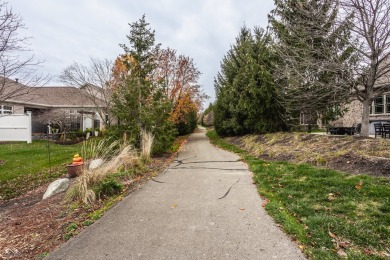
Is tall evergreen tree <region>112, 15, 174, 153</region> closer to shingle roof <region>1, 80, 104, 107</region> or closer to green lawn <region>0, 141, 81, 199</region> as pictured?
green lawn <region>0, 141, 81, 199</region>

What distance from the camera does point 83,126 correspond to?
25.2m

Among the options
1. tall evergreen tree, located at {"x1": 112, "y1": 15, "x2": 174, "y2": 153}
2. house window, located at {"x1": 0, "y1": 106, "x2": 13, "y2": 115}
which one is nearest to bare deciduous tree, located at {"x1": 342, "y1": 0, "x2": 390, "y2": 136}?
tall evergreen tree, located at {"x1": 112, "y1": 15, "x2": 174, "y2": 153}

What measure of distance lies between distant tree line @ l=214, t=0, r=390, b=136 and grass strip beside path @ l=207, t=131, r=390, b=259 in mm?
4579

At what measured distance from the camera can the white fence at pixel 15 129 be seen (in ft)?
55.1

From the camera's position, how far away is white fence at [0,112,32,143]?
16797 mm

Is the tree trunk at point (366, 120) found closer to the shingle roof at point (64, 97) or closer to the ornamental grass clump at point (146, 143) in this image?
the ornamental grass clump at point (146, 143)

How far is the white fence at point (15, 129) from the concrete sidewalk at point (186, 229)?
A: 15.4 m

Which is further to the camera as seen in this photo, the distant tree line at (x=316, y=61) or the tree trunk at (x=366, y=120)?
the tree trunk at (x=366, y=120)

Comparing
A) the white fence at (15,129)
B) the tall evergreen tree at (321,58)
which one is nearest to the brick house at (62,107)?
the white fence at (15,129)

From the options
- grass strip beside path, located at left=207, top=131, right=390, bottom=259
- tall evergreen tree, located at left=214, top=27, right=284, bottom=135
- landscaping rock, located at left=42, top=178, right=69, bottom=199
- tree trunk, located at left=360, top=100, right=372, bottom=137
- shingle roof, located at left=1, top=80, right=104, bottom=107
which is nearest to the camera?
grass strip beside path, located at left=207, top=131, right=390, bottom=259

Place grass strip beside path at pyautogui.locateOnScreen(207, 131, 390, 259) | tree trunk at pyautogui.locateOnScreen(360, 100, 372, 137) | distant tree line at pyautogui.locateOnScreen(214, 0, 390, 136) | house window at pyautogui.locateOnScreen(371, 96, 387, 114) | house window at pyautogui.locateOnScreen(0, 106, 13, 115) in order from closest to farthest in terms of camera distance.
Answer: grass strip beside path at pyautogui.locateOnScreen(207, 131, 390, 259)
distant tree line at pyautogui.locateOnScreen(214, 0, 390, 136)
tree trunk at pyautogui.locateOnScreen(360, 100, 372, 137)
house window at pyautogui.locateOnScreen(371, 96, 387, 114)
house window at pyautogui.locateOnScreen(0, 106, 13, 115)

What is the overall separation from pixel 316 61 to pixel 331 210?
666cm

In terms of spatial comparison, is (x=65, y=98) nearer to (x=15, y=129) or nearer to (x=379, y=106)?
(x=15, y=129)

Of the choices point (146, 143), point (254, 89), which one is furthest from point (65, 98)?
point (254, 89)
